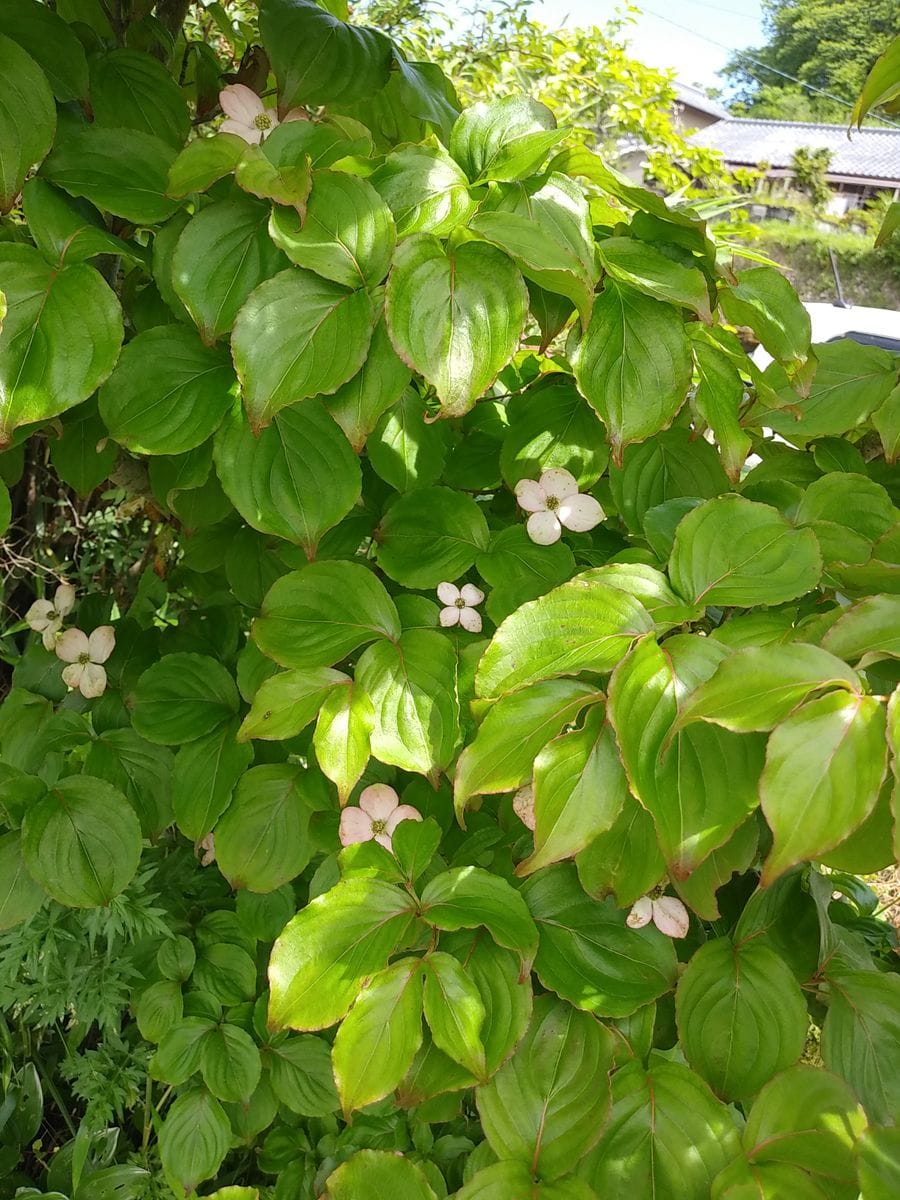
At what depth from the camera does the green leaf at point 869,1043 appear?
66cm

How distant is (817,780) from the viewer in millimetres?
438

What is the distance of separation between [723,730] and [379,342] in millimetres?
347

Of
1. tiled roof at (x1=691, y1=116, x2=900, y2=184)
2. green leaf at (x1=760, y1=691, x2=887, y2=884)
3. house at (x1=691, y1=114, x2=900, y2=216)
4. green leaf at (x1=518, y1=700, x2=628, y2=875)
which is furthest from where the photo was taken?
tiled roof at (x1=691, y1=116, x2=900, y2=184)

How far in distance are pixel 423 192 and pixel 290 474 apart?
0.73ft

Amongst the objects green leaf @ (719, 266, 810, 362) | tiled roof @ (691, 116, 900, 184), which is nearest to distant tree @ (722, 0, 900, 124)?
tiled roof @ (691, 116, 900, 184)

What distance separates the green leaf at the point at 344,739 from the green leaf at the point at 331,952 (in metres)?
0.07

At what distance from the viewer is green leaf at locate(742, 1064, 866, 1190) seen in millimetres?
559

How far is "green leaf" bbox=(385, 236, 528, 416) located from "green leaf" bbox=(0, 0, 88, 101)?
361mm

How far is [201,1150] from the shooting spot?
951mm

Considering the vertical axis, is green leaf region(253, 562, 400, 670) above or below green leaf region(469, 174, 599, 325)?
below

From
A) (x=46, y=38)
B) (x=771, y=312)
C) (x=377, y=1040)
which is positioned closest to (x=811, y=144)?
(x=771, y=312)

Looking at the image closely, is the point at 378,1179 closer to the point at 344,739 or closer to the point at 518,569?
the point at 344,739

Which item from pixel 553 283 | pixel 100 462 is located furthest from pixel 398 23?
pixel 553 283

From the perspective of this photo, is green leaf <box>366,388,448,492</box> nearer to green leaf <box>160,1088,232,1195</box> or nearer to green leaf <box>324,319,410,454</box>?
green leaf <box>324,319,410,454</box>
